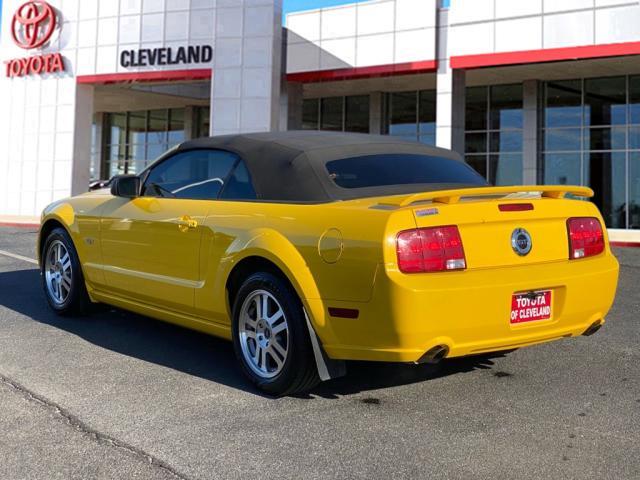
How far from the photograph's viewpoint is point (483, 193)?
3.60 meters

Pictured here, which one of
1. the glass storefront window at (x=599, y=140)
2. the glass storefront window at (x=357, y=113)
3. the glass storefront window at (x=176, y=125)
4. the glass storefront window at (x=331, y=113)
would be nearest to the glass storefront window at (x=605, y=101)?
the glass storefront window at (x=599, y=140)

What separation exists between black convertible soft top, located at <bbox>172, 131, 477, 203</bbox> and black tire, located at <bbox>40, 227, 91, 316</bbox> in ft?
5.40

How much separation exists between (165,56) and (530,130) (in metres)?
12.0

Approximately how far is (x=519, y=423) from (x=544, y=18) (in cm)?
1522

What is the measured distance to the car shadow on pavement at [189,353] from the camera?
4113 mm

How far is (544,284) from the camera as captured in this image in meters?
3.59

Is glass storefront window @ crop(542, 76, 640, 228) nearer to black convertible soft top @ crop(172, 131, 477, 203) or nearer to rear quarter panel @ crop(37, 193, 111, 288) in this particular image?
black convertible soft top @ crop(172, 131, 477, 203)

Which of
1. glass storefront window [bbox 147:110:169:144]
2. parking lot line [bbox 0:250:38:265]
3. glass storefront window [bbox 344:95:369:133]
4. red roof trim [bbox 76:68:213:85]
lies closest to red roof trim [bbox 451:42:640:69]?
glass storefront window [bbox 344:95:369:133]

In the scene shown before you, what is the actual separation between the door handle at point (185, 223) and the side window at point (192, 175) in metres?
0.19

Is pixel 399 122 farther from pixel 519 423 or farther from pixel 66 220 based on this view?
pixel 519 423

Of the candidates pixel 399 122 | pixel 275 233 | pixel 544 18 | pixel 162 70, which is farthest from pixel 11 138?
pixel 275 233

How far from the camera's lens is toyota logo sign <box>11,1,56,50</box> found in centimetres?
2295

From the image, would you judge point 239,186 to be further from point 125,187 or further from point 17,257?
point 17,257

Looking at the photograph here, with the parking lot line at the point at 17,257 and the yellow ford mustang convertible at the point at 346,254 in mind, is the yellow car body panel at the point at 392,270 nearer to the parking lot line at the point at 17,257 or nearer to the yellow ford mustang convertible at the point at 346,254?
the yellow ford mustang convertible at the point at 346,254
